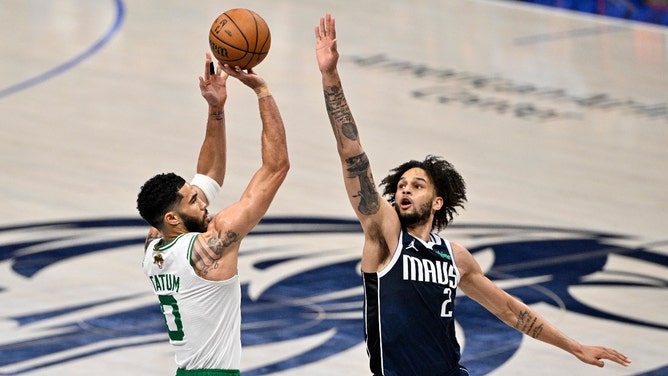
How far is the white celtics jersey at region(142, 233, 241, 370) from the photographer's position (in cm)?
728

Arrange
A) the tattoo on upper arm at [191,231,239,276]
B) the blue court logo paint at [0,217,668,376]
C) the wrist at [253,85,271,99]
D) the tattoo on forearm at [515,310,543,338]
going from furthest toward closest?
the blue court logo paint at [0,217,668,376] < the tattoo on forearm at [515,310,543,338] < the wrist at [253,85,271,99] < the tattoo on upper arm at [191,231,239,276]

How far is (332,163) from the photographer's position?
58.5 feet

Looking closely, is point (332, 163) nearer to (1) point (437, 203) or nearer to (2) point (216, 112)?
(2) point (216, 112)

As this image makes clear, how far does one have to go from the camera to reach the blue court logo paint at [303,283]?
37.2ft

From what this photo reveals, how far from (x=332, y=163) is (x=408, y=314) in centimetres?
1065

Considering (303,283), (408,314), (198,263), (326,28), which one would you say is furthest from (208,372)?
(303,283)

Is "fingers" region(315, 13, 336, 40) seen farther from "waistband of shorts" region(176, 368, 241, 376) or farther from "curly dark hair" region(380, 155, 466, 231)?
"waistband of shorts" region(176, 368, 241, 376)

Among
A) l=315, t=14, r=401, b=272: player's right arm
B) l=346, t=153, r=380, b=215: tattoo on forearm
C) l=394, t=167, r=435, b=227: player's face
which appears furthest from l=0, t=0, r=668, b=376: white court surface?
l=346, t=153, r=380, b=215: tattoo on forearm

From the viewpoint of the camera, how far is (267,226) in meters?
14.9

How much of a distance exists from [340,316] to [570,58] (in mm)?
13854

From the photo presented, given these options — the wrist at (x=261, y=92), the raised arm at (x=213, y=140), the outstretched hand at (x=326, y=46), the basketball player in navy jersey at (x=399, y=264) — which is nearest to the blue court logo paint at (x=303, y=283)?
the raised arm at (x=213, y=140)

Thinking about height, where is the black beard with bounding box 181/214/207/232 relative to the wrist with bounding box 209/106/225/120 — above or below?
below

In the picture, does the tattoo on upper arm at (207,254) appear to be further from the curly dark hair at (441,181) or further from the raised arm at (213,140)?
the curly dark hair at (441,181)

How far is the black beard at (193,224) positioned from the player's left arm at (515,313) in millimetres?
1511
